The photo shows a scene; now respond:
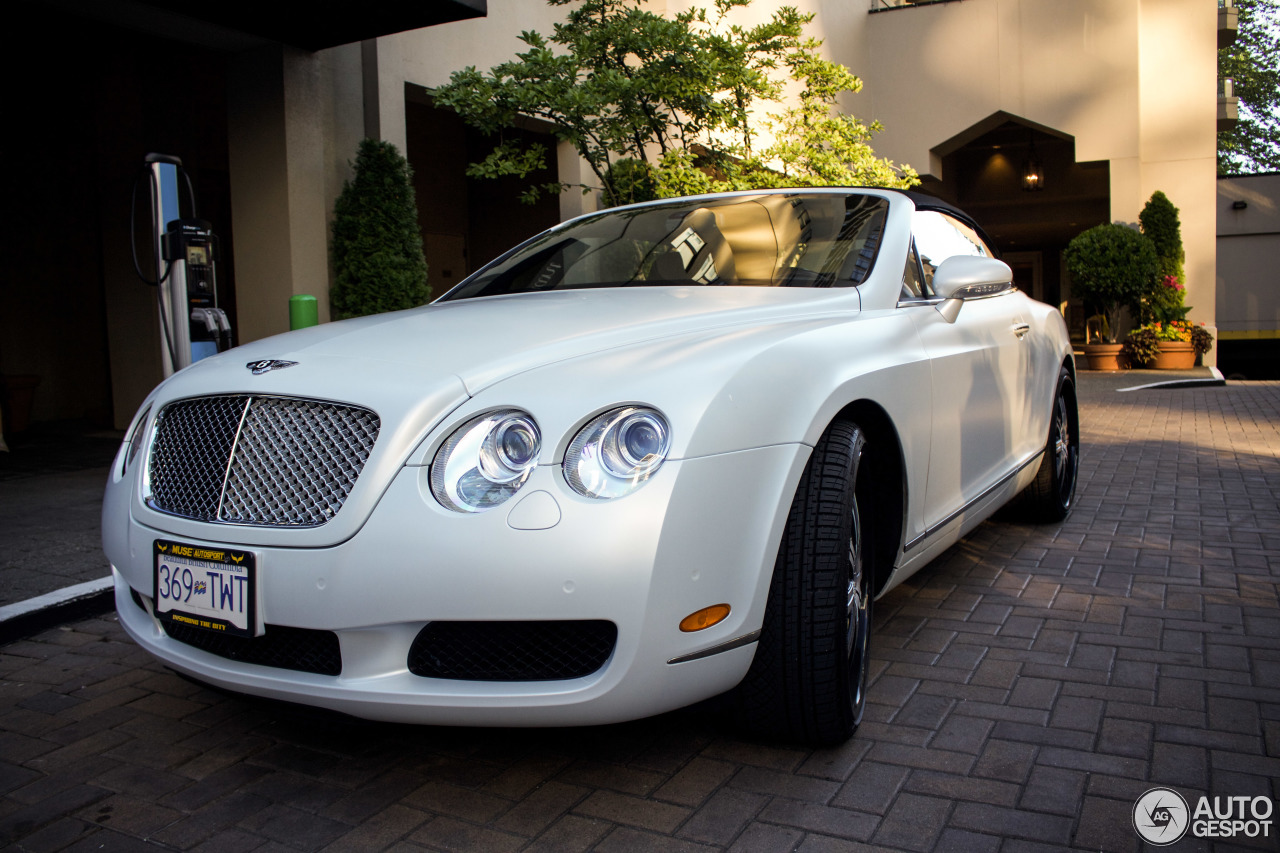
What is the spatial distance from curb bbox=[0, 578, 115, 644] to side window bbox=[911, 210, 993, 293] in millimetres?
3032

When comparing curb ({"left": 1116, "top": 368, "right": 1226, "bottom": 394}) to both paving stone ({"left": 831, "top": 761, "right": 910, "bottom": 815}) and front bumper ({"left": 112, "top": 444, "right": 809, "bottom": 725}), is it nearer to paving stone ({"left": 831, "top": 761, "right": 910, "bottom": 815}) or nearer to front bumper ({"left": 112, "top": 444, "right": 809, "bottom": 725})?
paving stone ({"left": 831, "top": 761, "right": 910, "bottom": 815})

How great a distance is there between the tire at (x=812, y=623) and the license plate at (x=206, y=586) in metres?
1.11

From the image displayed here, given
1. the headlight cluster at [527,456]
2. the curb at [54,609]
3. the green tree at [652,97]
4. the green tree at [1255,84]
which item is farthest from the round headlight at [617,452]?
the green tree at [1255,84]

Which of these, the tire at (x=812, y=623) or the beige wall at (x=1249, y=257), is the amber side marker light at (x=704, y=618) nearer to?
the tire at (x=812, y=623)

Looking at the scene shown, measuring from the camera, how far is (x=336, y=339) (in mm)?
2562

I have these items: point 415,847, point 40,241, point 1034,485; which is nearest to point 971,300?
point 1034,485

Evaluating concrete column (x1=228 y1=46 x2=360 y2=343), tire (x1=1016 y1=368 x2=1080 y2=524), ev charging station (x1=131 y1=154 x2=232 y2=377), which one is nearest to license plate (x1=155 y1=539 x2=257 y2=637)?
tire (x1=1016 y1=368 x2=1080 y2=524)

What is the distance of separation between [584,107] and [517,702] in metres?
6.18

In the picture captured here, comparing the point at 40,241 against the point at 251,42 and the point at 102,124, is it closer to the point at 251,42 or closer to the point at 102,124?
the point at 102,124

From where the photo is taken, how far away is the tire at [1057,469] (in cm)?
472

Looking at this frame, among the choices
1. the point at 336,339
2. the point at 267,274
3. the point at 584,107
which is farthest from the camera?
the point at 267,274

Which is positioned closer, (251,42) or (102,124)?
(251,42)

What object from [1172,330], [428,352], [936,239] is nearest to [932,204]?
[936,239]

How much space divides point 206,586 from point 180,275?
4.50 metres
